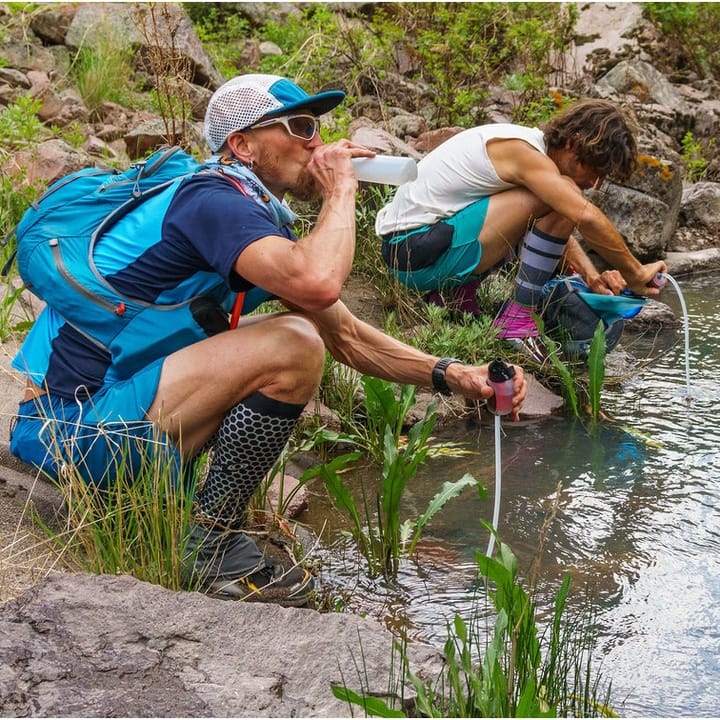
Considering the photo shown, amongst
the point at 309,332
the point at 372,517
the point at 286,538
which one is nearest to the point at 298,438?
the point at 372,517

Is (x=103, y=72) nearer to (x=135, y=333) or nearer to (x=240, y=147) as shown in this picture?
(x=240, y=147)

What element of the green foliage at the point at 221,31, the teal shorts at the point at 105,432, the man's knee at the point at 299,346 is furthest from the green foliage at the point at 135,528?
the green foliage at the point at 221,31

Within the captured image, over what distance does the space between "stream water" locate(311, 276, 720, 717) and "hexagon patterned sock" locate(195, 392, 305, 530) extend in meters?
0.47

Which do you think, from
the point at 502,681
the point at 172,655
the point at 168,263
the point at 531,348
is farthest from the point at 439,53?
the point at 502,681

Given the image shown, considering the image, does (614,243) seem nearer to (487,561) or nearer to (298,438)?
(298,438)

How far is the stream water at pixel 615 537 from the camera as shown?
2.85 metres

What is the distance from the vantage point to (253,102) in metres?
3.08

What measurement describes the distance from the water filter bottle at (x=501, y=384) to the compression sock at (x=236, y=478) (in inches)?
21.3

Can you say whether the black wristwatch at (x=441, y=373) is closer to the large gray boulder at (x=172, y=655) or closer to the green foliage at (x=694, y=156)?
the large gray boulder at (x=172, y=655)

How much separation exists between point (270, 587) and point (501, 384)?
88cm

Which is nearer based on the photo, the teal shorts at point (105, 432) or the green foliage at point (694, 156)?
the teal shorts at point (105, 432)

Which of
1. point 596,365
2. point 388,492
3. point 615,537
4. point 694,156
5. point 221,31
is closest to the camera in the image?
point 388,492

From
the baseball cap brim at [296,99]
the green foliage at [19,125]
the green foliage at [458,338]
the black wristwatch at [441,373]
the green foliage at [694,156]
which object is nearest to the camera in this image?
the baseball cap brim at [296,99]

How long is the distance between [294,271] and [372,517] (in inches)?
51.2
